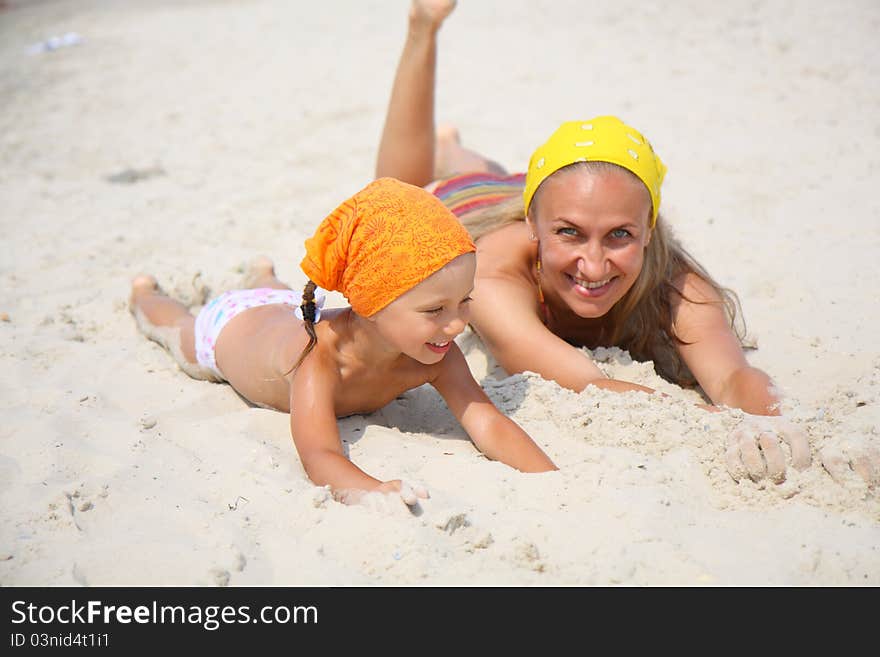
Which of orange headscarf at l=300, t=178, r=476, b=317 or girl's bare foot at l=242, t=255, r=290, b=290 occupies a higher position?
orange headscarf at l=300, t=178, r=476, b=317

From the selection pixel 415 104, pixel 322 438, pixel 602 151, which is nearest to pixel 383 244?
pixel 322 438

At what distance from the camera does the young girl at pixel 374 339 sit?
257 centimetres

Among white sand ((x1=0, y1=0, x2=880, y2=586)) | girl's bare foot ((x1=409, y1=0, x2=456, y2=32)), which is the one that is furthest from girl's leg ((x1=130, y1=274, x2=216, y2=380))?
girl's bare foot ((x1=409, y1=0, x2=456, y2=32))

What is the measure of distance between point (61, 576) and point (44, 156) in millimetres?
4818

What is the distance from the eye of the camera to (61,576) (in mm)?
2160

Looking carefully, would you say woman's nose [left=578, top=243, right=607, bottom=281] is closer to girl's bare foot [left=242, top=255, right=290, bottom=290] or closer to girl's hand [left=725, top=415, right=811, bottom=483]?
girl's hand [left=725, top=415, right=811, bottom=483]

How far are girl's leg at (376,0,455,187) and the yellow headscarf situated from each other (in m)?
1.38

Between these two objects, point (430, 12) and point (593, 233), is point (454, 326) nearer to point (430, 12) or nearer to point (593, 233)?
point (593, 233)

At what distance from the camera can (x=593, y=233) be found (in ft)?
10.2

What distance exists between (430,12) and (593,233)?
Answer: 179 cm

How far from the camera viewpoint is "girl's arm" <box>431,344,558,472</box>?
2.68m
